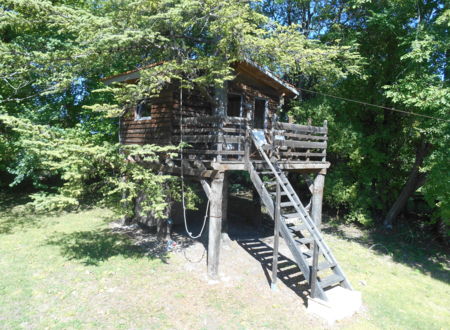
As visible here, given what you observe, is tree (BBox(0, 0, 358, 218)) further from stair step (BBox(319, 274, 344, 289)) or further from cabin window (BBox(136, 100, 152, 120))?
stair step (BBox(319, 274, 344, 289))

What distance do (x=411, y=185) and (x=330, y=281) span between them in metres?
9.40

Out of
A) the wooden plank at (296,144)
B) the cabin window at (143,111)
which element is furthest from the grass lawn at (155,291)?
the cabin window at (143,111)

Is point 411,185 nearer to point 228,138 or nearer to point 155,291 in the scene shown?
point 228,138

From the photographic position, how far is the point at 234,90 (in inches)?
403

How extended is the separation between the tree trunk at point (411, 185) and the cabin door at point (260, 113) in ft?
23.9

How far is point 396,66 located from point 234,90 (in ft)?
27.4

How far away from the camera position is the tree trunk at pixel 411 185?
13.0 meters

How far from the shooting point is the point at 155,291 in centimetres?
732

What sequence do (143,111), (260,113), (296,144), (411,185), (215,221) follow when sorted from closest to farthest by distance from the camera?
(215,221), (296,144), (143,111), (260,113), (411,185)

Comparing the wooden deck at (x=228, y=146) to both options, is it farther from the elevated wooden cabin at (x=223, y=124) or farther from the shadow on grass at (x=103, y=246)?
the shadow on grass at (x=103, y=246)

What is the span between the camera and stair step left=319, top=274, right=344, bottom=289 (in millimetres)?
6755

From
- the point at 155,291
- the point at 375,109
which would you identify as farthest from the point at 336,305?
the point at 375,109

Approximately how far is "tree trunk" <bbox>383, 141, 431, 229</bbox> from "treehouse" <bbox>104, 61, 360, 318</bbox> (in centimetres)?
598

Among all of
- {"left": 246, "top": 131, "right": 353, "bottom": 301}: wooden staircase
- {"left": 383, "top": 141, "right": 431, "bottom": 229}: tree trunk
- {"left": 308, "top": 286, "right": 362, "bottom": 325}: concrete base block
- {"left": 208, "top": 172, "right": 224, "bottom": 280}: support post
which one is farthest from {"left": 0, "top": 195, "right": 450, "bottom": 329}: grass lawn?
{"left": 383, "top": 141, "right": 431, "bottom": 229}: tree trunk
